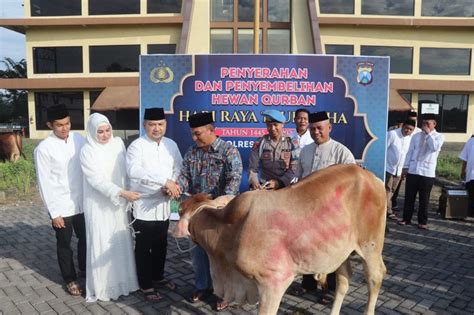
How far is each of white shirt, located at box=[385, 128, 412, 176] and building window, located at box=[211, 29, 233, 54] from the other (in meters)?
14.8

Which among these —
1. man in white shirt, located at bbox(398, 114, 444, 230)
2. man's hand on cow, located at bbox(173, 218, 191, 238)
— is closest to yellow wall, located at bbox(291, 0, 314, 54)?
man in white shirt, located at bbox(398, 114, 444, 230)

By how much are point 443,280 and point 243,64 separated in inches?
168

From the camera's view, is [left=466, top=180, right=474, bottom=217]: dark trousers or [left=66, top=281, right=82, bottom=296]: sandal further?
[left=466, top=180, right=474, bottom=217]: dark trousers

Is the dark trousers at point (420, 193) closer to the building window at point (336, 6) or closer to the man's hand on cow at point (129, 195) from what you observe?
the man's hand on cow at point (129, 195)

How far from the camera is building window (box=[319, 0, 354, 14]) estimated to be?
2212 centimetres

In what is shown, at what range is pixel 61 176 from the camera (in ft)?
14.1

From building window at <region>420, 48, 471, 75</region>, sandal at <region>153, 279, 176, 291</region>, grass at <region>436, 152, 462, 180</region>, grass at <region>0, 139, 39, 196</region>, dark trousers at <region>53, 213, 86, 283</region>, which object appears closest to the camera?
dark trousers at <region>53, 213, 86, 283</region>

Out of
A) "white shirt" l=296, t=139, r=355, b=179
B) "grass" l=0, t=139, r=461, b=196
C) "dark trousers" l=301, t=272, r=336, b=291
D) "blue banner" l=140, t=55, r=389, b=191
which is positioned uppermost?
"blue banner" l=140, t=55, r=389, b=191

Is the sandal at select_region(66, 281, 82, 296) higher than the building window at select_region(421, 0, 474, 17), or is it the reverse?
the building window at select_region(421, 0, 474, 17)

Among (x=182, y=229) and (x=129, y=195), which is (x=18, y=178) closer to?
(x=129, y=195)

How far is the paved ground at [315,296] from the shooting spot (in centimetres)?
413

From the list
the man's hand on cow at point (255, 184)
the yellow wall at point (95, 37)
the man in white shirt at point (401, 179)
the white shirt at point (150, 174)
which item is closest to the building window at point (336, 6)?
the yellow wall at point (95, 37)

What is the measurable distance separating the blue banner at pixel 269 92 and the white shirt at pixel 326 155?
280cm

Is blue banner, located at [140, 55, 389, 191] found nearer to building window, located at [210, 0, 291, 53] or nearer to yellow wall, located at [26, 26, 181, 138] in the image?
building window, located at [210, 0, 291, 53]
